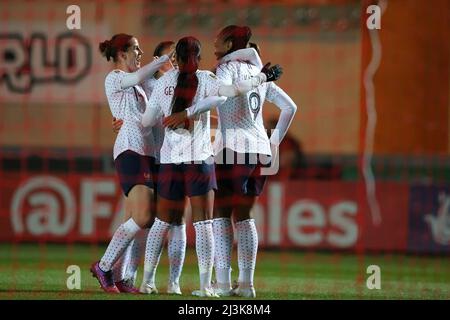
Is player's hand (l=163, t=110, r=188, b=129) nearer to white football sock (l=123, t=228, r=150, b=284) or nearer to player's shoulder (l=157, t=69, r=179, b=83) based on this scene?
player's shoulder (l=157, t=69, r=179, b=83)

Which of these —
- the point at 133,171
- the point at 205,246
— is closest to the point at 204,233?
the point at 205,246

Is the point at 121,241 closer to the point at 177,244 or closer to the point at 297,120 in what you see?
the point at 177,244

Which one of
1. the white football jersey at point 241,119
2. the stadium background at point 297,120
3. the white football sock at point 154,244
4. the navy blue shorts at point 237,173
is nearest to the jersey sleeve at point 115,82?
the white football jersey at point 241,119

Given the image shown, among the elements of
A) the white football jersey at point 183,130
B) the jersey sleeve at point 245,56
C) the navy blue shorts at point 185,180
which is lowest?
the navy blue shorts at point 185,180

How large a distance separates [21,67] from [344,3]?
4414 mm

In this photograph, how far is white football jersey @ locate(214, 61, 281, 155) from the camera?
9430 millimetres

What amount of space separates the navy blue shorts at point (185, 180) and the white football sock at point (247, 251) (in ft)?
1.34

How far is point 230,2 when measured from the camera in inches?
672

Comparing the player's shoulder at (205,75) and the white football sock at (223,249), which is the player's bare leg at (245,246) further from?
the player's shoulder at (205,75)

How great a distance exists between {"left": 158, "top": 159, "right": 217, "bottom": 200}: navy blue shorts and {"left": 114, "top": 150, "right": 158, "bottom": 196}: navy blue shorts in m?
0.14

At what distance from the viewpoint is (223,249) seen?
9.35 meters

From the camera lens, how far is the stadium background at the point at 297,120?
1428cm

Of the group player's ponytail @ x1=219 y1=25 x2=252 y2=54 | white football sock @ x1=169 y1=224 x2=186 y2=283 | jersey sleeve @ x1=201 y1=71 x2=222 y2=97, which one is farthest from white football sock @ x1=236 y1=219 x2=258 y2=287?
player's ponytail @ x1=219 y1=25 x2=252 y2=54

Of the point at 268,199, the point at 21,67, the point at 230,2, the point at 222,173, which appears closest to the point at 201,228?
the point at 222,173
